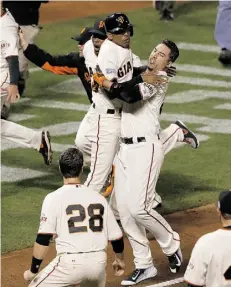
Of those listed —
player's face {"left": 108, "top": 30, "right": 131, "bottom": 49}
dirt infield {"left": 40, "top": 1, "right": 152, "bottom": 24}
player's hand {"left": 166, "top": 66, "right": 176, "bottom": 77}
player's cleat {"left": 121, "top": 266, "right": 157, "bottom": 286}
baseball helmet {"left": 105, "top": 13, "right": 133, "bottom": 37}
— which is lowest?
dirt infield {"left": 40, "top": 1, "right": 152, "bottom": 24}

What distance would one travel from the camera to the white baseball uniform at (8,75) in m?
12.1

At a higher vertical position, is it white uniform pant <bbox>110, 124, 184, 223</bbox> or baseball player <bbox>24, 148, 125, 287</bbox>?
baseball player <bbox>24, 148, 125, 287</bbox>

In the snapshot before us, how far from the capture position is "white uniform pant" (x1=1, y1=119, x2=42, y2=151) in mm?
12297

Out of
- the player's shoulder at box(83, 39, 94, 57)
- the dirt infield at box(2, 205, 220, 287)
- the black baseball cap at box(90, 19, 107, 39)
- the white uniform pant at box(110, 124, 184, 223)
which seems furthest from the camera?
the white uniform pant at box(110, 124, 184, 223)

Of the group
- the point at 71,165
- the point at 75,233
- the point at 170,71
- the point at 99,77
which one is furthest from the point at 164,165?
the point at 75,233

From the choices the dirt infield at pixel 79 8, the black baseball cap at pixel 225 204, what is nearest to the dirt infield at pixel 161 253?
the black baseball cap at pixel 225 204

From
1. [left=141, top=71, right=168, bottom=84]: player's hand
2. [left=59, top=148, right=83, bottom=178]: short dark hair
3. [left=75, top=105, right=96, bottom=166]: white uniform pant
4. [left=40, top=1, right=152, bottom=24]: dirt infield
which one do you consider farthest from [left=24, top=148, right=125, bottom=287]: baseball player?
[left=40, top=1, right=152, bottom=24]: dirt infield

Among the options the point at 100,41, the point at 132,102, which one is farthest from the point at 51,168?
the point at 132,102

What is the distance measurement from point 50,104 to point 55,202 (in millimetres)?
8209

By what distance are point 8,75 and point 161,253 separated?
3.51 metres

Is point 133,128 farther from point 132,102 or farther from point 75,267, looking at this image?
point 75,267

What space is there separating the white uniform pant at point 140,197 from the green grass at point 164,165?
1430 millimetres

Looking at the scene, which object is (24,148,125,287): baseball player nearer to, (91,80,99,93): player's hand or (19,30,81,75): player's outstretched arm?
(91,80,99,93): player's hand

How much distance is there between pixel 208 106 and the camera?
15703 millimetres
